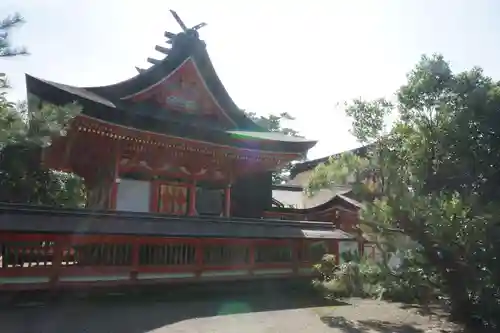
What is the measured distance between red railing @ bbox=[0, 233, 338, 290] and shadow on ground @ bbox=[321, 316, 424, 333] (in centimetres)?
375

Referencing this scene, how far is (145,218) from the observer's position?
35.9 feet

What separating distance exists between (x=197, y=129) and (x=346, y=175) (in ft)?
15.4

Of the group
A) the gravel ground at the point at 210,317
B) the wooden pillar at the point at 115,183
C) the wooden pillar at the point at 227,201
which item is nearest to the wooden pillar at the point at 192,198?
the wooden pillar at the point at 227,201

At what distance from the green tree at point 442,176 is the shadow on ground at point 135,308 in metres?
3.46

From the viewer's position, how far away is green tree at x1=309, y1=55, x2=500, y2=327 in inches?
366

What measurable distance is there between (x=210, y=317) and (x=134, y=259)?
2.94 metres

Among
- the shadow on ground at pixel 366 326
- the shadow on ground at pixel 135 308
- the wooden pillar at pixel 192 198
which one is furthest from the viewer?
the wooden pillar at pixel 192 198

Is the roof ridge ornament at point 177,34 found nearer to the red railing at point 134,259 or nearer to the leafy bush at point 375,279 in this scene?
the red railing at point 134,259

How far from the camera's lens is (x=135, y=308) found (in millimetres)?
9164

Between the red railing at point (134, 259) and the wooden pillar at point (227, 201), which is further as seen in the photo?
the wooden pillar at point (227, 201)

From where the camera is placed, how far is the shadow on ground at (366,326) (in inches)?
353

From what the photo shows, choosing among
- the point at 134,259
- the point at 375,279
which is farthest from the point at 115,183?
the point at 375,279

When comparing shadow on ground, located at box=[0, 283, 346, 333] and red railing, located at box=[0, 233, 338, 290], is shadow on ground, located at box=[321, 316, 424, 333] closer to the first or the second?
shadow on ground, located at box=[0, 283, 346, 333]

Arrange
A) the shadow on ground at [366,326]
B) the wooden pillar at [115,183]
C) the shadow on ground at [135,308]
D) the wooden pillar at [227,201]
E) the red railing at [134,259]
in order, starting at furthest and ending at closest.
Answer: the wooden pillar at [227,201] < the wooden pillar at [115,183] < the red railing at [134,259] < the shadow on ground at [366,326] < the shadow on ground at [135,308]
